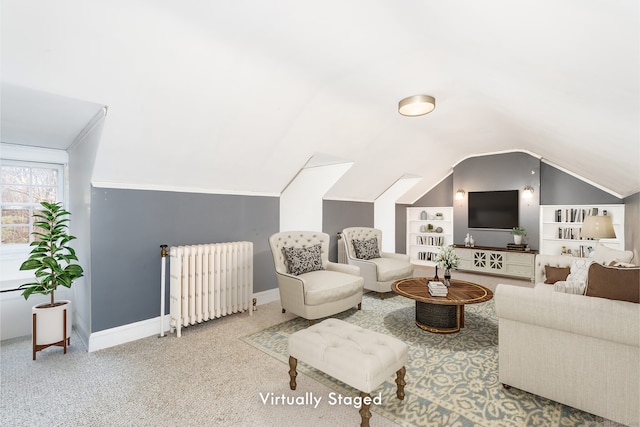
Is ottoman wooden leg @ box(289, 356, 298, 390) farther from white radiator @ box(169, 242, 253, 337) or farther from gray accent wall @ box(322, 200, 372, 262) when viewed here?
gray accent wall @ box(322, 200, 372, 262)

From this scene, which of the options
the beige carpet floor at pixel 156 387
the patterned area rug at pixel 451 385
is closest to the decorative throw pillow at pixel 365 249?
the patterned area rug at pixel 451 385

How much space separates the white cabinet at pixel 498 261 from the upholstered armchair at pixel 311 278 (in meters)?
3.53

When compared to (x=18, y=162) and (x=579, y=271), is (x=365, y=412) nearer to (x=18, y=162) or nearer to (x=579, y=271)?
(x=579, y=271)

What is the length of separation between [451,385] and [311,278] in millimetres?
1822

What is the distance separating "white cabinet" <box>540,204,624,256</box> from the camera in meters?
5.07

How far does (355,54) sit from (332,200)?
319 centimetres

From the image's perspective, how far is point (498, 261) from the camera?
5.93 meters

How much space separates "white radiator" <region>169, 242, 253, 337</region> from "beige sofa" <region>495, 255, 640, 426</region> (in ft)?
9.05

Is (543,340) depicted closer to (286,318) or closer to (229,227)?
(286,318)

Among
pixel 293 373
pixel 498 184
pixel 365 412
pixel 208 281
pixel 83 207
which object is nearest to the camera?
pixel 365 412

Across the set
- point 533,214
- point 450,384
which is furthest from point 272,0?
point 533,214

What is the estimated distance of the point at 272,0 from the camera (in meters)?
1.75

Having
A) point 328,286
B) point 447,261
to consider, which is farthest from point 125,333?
point 447,261

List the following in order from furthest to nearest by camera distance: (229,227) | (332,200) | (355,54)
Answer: (332,200)
(229,227)
(355,54)
